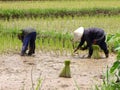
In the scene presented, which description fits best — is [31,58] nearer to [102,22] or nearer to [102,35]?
[102,35]

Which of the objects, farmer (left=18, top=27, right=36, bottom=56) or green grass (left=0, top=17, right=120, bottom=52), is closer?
farmer (left=18, top=27, right=36, bottom=56)

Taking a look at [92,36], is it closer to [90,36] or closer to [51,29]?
[90,36]

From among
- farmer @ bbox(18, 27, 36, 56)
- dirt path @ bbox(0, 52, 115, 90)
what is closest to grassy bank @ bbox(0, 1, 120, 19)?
dirt path @ bbox(0, 52, 115, 90)

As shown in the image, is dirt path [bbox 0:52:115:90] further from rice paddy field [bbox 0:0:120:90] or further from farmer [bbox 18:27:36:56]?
farmer [bbox 18:27:36:56]

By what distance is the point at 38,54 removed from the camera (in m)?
9.20

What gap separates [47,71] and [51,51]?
2342 mm

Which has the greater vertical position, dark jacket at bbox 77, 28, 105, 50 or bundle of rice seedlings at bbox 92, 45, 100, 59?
Answer: dark jacket at bbox 77, 28, 105, 50

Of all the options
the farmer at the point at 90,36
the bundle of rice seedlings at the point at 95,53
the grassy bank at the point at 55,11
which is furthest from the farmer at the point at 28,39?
the grassy bank at the point at 55,11

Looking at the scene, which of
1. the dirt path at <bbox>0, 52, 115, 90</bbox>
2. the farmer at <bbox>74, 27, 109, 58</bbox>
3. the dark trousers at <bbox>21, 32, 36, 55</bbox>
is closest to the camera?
the dirt path at <bbox>0, 52, 115, 90</bbox>

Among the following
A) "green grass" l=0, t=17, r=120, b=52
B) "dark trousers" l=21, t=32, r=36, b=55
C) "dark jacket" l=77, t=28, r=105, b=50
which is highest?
"dark jacket" l=77, t=28, r=105, b=50

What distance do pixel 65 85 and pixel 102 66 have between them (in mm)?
1941

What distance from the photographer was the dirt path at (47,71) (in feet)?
20.0

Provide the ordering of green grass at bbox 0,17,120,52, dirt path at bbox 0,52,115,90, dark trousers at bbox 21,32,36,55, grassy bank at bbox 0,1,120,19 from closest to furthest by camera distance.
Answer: dirt path at bbox 0,52,115,90, dark trousers at bbox 21,32,36,55, green grass at bbox 0,17,120,52, grassy bank at bbox 0,1,120,19

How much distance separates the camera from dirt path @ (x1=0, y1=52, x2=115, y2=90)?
20.0ft
